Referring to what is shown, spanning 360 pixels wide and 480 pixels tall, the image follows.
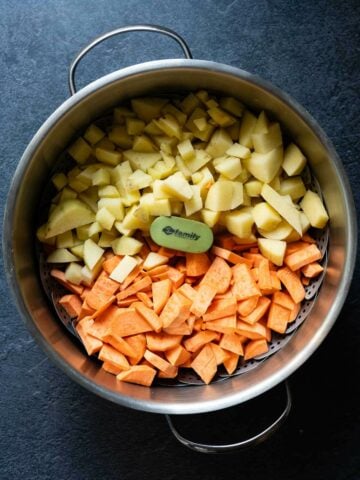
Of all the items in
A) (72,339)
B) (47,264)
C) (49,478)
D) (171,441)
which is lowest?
(49,478)

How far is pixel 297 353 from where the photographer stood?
1190 millimetres

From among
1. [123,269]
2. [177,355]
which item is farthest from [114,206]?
[177,355]

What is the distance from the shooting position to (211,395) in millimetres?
1233

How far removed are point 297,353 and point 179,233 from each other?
1.13ft

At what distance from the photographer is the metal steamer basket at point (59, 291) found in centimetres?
114

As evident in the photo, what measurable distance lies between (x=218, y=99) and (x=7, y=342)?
29.7 inches

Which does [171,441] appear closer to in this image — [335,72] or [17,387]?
[17,387]

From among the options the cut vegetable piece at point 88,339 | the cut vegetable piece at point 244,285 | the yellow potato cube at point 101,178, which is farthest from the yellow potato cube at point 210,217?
the cut vegetable piece at point 88,339

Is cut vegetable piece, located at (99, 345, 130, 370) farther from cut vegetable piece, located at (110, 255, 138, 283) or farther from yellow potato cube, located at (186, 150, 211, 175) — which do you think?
yellow potato cube, located at (186, 150, 211, 175)

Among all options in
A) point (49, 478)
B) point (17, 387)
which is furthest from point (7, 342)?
point (49, 478)

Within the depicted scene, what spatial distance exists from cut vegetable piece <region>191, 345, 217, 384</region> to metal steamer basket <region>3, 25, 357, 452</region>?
3 centimetres

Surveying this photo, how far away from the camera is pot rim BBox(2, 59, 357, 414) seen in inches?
44.8

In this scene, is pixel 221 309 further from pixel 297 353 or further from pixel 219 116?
pixel 219 116

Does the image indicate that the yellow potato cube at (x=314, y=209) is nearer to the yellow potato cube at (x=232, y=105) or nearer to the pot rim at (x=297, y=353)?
the pot rim at (x=297, y=353)
